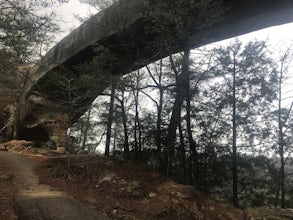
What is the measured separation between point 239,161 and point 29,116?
42.9 feet

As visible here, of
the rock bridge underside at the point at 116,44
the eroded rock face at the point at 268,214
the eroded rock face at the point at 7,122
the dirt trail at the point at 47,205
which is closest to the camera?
the dirt trail at the point at 47,205

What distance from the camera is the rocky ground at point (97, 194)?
7.86 meters

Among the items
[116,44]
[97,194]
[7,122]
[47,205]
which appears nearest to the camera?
[47,205]

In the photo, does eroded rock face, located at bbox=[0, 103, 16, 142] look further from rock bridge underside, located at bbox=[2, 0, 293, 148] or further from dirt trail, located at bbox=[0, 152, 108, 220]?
dirt trail, located at bbox=[0, 152, 108, 220]

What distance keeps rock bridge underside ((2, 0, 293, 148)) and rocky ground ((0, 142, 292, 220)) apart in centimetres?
250

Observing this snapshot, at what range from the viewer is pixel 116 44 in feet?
48.3

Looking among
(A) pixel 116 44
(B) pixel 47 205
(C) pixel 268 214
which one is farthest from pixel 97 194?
(A) pixel 116 44

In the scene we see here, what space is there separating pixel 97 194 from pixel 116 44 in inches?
291

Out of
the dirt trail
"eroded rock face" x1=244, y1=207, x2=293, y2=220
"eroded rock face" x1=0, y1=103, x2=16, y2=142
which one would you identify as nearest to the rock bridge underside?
the dirt trail

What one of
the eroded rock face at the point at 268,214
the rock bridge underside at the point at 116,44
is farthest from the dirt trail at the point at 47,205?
the rock bridge underside at the point at 116,44

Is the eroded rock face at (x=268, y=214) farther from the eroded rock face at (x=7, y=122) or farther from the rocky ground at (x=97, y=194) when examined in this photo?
the eroded rock face at (x=7, y=122)

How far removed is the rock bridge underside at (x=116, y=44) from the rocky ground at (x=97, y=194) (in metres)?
2.50

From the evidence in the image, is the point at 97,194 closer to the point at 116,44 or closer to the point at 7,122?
the point at 116,44

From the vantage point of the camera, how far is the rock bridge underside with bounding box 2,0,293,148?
41.4 feet
